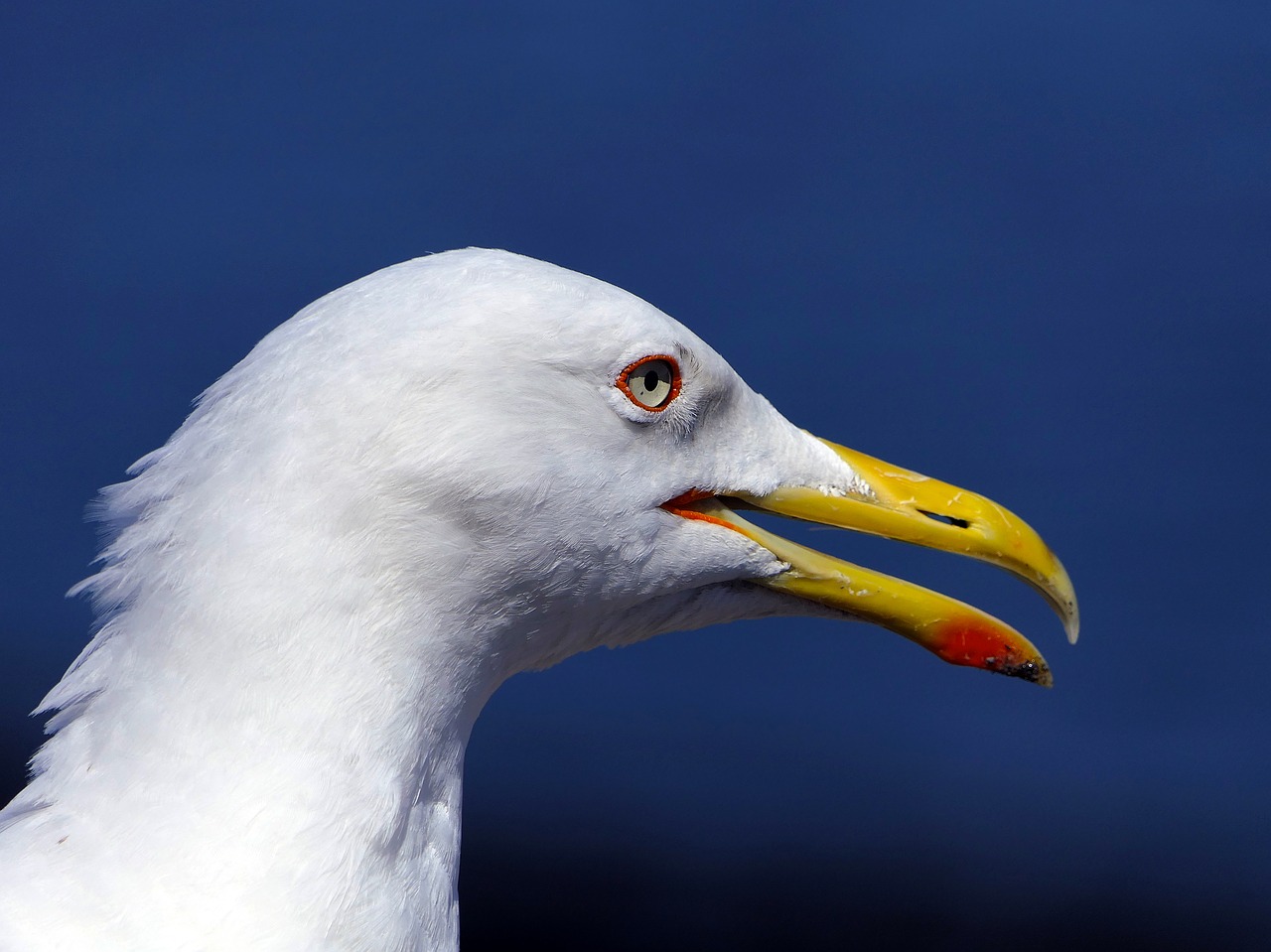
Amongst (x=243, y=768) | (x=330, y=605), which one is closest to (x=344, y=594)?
(x=330, y=605)

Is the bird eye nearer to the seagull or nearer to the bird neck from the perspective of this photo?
the seagull

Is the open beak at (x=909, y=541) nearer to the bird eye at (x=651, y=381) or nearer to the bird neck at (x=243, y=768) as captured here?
the bird eye at (x=651, y=381)

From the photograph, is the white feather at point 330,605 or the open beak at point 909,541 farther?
the open beak at point 909,541

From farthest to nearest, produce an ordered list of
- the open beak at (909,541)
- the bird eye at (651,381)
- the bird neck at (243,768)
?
the open beak at (909,541) < the bird eye at (651,381) < the bird neck at (243,768)

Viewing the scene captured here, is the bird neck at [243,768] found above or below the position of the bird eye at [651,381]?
below

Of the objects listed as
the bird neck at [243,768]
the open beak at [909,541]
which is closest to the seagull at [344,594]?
the bird neck at [243,768]

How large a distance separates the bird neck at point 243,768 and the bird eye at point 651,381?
327mm

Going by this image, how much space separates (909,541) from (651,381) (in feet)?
1.39

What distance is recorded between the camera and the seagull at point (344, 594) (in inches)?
62.1

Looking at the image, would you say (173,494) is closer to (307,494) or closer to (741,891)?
(307,494)

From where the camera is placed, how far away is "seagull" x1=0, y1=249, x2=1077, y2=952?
1.58 meters

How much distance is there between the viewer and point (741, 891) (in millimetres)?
4617

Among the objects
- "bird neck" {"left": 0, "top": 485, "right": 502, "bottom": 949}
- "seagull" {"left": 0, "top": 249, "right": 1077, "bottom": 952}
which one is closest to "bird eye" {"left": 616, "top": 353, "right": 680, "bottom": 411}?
"seagull" {"left": 0, "top": 249, "right": 1077, "bottom": 952}

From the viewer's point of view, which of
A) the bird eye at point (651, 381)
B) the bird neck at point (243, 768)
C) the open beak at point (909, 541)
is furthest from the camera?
the open beak at point (909, 541)
